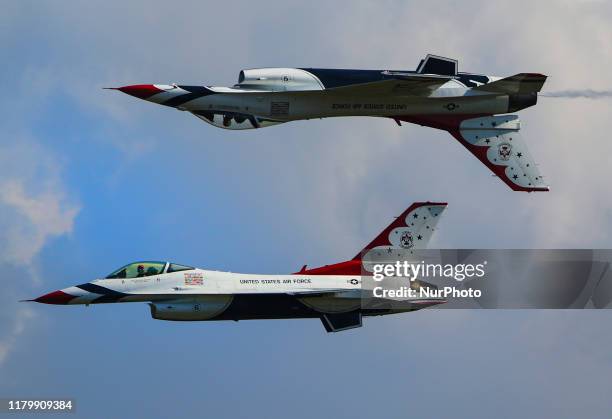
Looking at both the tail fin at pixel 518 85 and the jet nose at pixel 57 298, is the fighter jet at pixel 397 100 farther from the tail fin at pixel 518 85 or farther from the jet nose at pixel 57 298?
the jet nose at pixel 57 298

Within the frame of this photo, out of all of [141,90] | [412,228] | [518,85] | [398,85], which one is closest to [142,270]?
[141,90]

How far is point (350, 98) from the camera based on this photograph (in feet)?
265

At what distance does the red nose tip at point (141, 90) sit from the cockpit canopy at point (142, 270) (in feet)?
20.7

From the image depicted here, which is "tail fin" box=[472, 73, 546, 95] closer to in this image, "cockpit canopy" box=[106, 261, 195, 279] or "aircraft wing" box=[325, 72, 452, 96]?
"aircraft wing" box=[325, 72, 452, 96]

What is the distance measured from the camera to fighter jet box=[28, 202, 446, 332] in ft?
267

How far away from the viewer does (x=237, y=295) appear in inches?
3201

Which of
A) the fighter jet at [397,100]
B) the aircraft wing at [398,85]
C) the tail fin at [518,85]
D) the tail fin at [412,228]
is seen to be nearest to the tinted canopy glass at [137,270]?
the fighter jet at [397,100]

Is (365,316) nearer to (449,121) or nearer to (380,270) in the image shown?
(380,270)

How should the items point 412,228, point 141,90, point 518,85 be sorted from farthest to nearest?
point 412,228
point 518,85
point 141,90

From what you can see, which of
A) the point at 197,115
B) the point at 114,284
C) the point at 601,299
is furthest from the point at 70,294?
the point at 601,299

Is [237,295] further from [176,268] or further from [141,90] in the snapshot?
[141,90]

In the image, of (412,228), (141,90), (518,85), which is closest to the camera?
(141,90)

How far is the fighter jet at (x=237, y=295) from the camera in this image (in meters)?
81.3

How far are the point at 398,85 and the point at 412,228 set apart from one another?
728 centimetres
